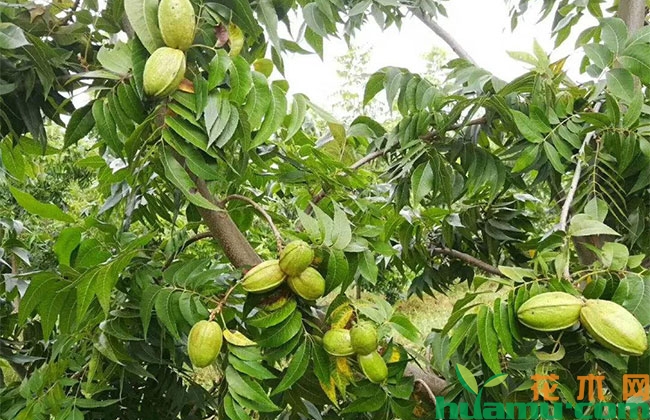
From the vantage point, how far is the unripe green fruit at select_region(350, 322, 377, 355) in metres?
0.82

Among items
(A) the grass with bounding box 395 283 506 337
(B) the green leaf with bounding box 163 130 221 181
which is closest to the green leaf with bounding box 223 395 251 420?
(B) the green leaf with bounding box 163 130 221 181

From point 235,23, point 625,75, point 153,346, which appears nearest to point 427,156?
point 625,75

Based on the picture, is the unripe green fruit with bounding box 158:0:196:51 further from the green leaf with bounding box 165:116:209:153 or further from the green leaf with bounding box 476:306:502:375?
the green leaf with bounding box 476:306:502:375

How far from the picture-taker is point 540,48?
1.00m

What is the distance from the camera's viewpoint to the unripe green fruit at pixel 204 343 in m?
0.79

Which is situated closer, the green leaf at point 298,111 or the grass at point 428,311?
the green leaf at point 298,111

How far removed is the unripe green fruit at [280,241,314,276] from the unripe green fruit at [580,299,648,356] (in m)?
0.38

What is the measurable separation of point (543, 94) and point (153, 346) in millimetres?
969

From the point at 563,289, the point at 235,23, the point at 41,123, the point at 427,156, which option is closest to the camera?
the point at 563,289

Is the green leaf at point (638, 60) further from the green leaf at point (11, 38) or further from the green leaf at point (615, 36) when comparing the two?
the green leaf at point (11, 38)

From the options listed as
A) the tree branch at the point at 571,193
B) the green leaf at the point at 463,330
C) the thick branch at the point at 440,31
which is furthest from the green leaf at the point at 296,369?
the thick branch at the point at 440,31

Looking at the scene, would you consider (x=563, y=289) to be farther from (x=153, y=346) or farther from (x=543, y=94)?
(x=153, y=346)

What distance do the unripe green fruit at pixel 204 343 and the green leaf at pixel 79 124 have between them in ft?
1.18

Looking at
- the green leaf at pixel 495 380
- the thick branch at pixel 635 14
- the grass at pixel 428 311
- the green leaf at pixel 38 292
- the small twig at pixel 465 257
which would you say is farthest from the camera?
the grass at pixel 428 311
